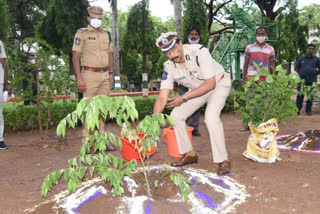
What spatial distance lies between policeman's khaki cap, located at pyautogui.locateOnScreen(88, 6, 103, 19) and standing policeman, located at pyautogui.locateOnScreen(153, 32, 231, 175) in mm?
1783

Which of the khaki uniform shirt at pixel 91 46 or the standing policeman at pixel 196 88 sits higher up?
the khaki uniform shirt at pixel 91 46

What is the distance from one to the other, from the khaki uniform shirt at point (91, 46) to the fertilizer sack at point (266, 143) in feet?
8.33

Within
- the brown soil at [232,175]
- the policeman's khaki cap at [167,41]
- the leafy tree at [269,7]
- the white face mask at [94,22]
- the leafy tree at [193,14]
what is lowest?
the brown soil at [232,175]

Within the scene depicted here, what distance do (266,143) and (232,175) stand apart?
710 millimetres

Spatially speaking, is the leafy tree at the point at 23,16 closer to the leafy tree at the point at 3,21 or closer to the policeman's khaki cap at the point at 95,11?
the leafy tree at the point at 3,21

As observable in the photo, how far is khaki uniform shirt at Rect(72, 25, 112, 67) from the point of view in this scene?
4414mm

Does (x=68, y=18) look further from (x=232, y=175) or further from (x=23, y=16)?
(x=23, y=16)

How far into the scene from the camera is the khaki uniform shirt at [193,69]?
9.96ft

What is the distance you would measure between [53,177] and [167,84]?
166 centimetres

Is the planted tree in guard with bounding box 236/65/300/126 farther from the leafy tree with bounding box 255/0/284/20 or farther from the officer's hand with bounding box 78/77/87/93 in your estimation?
the leafy tree with bounding box 255/0/284/20

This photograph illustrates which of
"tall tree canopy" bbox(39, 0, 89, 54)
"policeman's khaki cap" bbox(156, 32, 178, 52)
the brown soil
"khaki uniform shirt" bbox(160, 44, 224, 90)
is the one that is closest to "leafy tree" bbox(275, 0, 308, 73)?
"tall tree canopy" bbox(39, 0, 89, 54)

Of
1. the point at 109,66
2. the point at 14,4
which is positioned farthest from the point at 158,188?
the point at 14,4

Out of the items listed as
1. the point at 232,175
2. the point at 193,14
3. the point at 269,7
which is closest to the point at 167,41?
the point at 232,175

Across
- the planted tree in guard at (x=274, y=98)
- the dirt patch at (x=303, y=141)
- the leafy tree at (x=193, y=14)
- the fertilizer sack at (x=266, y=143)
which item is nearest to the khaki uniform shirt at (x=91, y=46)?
the planted tree in guard at (x=274, y=98)
